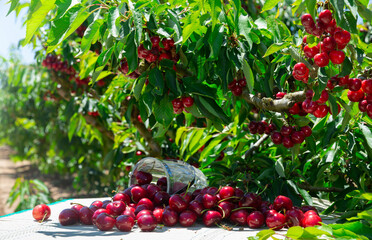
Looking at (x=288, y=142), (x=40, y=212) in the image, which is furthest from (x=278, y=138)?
(x=40, y=212)

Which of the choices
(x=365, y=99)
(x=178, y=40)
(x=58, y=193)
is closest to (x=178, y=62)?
(x=178, y=40)

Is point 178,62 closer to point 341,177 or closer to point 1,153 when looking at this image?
point 341,177

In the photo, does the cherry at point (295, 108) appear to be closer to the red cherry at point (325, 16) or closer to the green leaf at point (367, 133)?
the green leaf at point (367, 133)

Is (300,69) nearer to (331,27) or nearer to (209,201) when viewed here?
(331,27)

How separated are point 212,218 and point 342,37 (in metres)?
0.77

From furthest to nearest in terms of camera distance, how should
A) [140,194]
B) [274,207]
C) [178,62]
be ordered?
[140,194]
[178,62]
[274,207]

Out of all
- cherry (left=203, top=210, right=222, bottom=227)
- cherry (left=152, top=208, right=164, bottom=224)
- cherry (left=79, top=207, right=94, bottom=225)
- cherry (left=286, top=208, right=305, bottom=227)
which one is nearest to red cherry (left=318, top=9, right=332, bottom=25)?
cherry (left=286, top=208, right=305, bottom=227)

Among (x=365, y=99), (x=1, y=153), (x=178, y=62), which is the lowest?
(x=1, y=153)

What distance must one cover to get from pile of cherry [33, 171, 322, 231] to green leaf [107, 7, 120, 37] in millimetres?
660

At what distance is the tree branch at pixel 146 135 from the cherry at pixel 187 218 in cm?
122

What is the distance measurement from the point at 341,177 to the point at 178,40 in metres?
1.06

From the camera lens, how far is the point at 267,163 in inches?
74.1

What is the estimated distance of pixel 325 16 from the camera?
3.80 ft

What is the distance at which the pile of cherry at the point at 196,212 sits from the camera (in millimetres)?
1419
